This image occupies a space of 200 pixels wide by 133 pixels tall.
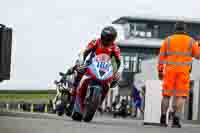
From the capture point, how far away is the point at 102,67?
40.8 feet

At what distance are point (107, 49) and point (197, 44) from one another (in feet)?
4.26

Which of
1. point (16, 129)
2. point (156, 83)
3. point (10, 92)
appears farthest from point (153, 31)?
point (16, 129)

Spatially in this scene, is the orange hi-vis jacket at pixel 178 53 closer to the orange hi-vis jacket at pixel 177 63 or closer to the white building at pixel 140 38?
the orange hi-vis jacket at pixel 177 63

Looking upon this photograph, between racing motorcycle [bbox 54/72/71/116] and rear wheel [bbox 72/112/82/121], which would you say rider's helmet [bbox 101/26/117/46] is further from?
racing motorcycle [bbox 54/72/71/116]

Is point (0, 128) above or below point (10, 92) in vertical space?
above

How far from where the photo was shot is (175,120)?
37.6ft

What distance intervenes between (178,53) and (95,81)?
1399 mm

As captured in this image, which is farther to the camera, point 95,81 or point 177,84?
point 95,81

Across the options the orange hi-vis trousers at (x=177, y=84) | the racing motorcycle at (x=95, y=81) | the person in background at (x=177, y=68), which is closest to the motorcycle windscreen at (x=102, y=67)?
the racing motorcycle at (x=95, y=81)

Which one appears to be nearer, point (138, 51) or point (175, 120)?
point (175, 120)

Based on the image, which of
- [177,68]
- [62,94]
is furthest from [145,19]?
[177,68]

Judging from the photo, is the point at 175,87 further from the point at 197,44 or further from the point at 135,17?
the point at 135,17

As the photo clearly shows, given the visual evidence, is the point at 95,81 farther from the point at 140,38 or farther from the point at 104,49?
the point at 140,38

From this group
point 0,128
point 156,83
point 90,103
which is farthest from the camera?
point 156,83
